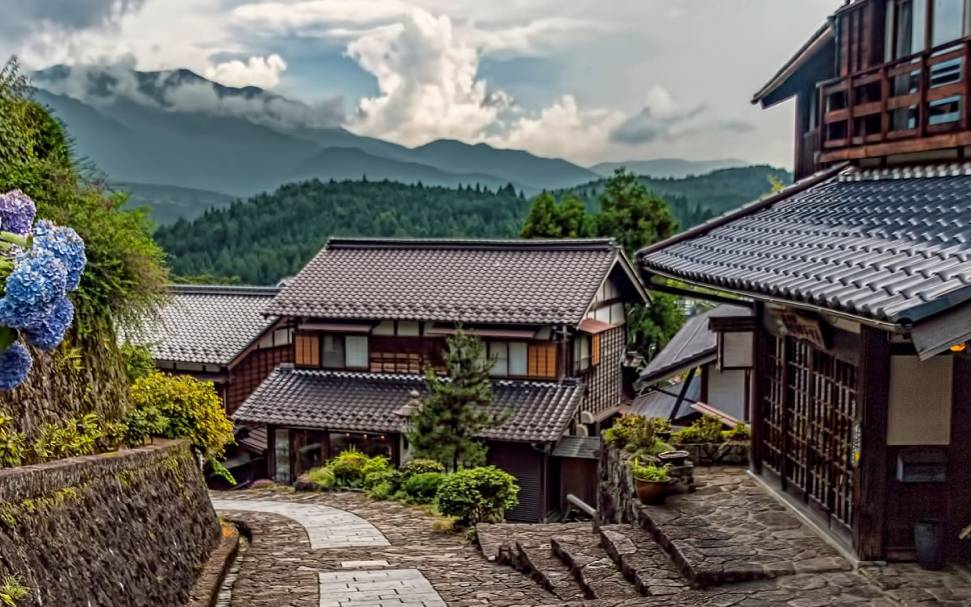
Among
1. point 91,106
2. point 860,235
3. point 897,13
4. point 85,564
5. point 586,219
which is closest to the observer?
point 85,564

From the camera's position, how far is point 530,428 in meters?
21.6

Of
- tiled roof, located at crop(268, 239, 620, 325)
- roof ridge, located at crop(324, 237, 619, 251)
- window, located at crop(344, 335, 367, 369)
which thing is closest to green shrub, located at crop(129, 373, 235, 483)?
tiled roof, located at crop(268, 239, 620, 325)

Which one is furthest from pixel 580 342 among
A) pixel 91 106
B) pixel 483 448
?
pixel 91 106

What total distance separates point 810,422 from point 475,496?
21.5ft

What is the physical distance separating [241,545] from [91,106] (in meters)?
190

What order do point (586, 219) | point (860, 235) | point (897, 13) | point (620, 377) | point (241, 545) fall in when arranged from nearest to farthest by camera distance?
point (860, 235)
point (897, 13)
point (241, 545)
point (620, 377)
point (586, 219)

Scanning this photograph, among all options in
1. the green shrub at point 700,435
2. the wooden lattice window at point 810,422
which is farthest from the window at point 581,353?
the wooden lattice window at point 810,422

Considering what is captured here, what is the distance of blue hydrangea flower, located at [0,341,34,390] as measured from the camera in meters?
4.01

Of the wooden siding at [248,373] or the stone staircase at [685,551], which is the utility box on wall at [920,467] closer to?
the stone staircase at [685,551]

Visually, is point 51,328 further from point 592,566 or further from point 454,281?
point 454,281

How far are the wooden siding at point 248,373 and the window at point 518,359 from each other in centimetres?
1054

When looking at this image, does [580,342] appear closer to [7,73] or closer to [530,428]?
[530,428]

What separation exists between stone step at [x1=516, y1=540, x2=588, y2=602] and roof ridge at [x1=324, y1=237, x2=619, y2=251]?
1617 cm

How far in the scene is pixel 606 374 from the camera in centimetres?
2731
